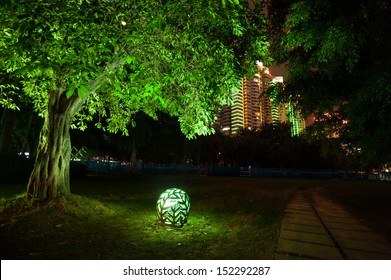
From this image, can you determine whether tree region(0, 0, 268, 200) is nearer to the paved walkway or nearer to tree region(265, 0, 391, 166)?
tree region(265, 0, 391, 166)

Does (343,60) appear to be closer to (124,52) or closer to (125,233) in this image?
(124,52)

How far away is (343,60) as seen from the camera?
24.0 ft

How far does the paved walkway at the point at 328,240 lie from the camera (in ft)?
17.1

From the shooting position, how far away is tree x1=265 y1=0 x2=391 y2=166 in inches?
248

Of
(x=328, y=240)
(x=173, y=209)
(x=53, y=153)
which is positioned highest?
(x=53, y=153)

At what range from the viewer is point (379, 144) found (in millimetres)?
8047

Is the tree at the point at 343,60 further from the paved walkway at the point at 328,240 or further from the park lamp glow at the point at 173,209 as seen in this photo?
the park lamp glow at the point at 173,209

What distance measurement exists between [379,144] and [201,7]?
661cm

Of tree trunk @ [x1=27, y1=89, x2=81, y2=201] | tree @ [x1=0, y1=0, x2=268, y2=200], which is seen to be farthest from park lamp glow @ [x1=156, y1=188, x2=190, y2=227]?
tree trunk @ [x1=27, y1=89, x2=81, y2=201]

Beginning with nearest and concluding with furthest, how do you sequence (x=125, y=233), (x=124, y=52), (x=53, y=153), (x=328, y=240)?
(x=328, y=240) → (x=125, y=233) → (x=124, y=52) → (x=53, y=153)

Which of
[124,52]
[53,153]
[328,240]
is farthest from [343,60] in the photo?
[53,153]

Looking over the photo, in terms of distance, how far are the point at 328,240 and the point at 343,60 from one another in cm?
478

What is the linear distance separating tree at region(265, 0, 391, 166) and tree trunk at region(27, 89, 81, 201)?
23.8 feet

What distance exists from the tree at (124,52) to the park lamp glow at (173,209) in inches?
73.0
